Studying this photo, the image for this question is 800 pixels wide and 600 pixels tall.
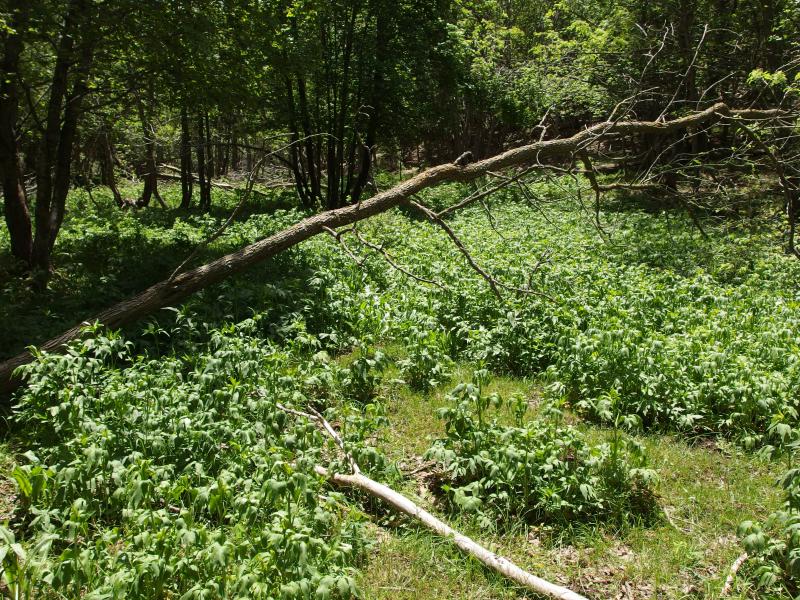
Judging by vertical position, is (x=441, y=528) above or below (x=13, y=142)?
below

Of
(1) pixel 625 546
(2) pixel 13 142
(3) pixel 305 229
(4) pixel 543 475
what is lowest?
(1) pixel 625 546

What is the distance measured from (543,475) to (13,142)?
880 cm

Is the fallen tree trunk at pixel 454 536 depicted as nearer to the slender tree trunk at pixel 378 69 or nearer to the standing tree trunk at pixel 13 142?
the standing tree trunk at pixel 13 142

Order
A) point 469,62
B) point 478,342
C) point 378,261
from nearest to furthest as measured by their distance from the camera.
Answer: point 478,342 → point 378,261 → point 469,62

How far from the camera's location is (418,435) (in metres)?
5.04

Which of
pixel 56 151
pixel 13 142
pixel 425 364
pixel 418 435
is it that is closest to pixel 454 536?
pixel 418 435

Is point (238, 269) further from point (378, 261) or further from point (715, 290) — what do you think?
point (715, 290)

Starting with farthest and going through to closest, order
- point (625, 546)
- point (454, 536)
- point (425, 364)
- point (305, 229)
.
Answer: point (305, 229) < point (425, 364) < point (625, 546) < point (454, 536)

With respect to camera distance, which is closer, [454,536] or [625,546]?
[454,536]

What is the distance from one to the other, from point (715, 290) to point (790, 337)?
1850 millimetres

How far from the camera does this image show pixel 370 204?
6621 millimetres

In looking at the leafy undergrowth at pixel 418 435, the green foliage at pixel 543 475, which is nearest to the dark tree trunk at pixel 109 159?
the leafy undergrowth at pixel 418 435

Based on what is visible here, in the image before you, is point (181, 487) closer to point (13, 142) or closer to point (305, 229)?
point (305, 229)

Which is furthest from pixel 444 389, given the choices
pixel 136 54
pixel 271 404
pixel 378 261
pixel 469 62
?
pixel 469 62
